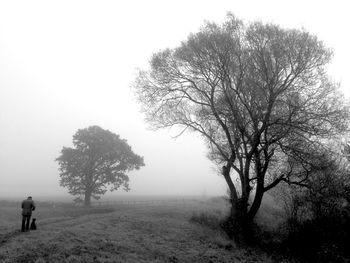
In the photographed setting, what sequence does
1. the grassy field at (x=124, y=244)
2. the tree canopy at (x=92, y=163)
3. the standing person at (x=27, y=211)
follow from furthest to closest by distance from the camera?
1. the tree canopy at (x=92, y=163)
2. the standing person at (x=27, y=211)
3. the grassy field at (x=124, y=244)

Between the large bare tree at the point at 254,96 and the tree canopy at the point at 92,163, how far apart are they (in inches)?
933

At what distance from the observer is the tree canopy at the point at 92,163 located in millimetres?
44531

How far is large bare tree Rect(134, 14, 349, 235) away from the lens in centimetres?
1897

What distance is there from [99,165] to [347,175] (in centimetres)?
3545

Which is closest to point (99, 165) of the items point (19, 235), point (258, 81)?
point (19, 235)

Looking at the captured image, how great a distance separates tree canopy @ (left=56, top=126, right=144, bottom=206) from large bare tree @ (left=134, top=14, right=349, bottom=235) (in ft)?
77.7

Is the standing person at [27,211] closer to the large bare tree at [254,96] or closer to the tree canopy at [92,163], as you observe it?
the large bare tree at [254,96]

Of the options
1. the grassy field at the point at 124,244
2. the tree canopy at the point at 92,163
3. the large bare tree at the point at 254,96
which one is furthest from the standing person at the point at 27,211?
the tree canopy at the point at 92,163

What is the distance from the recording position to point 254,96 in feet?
66.3

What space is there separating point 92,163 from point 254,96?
107 feet

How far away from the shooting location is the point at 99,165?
4581 cm

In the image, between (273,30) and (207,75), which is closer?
(273,30)

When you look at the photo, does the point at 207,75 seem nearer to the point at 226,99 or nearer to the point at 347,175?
the point at 226,99

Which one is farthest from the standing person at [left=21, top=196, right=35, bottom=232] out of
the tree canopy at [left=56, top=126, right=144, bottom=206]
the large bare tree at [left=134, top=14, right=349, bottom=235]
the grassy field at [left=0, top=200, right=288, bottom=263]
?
the tree canopy at [left=56, top=126, right=144, bottom=206]
